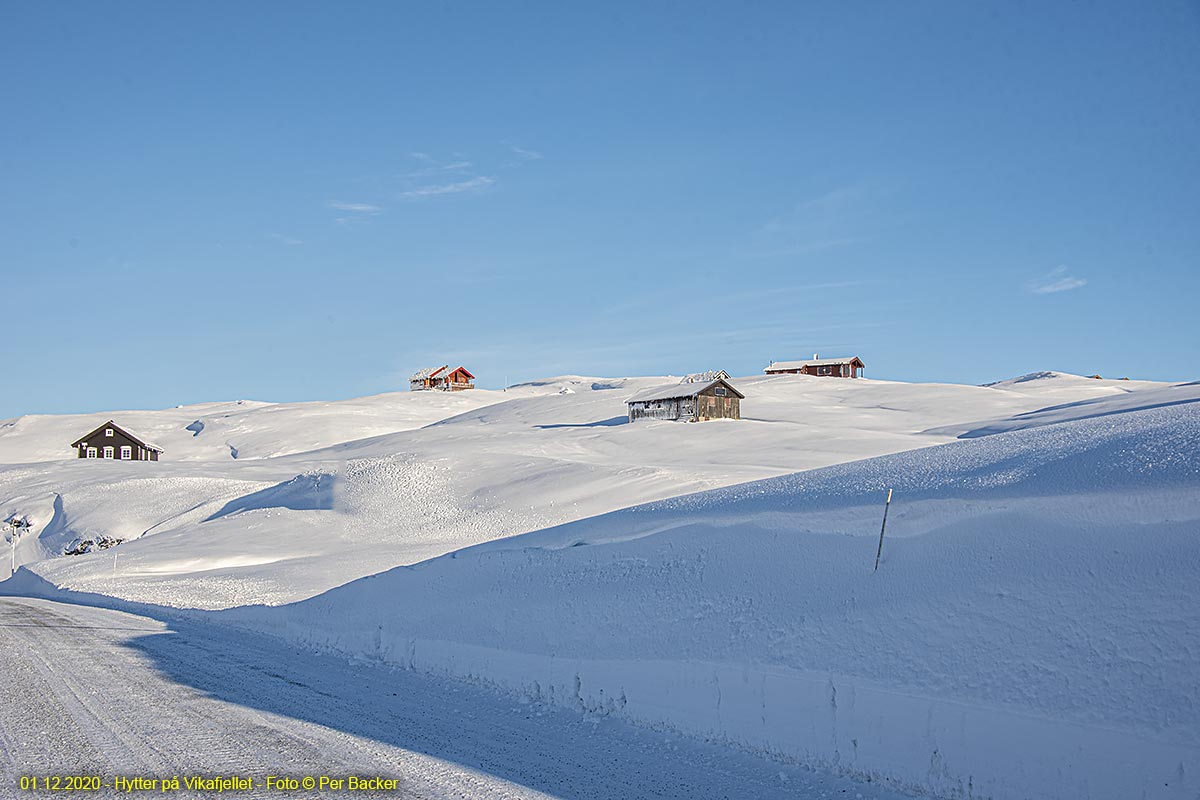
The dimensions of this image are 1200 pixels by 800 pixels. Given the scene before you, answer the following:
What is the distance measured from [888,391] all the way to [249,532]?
217 ft

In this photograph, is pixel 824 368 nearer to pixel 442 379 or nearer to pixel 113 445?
pixel 442 379

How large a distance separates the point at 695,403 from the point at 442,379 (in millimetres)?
78348

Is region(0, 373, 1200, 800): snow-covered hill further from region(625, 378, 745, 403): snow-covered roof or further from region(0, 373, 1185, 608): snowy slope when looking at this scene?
region(625, 378, 745, 403): snow-covered roof

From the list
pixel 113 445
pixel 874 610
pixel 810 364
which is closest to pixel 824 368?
pixel 810 364

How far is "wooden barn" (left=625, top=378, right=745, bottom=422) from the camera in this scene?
205 feet

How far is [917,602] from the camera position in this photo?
8.84 meters

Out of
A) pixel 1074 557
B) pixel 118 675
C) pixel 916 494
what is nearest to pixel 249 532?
pixel 118 675

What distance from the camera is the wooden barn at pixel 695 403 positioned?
6244 centimetres

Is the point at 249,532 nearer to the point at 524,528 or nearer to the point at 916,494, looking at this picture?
the point at 524,528

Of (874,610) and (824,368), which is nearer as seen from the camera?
(874,610)

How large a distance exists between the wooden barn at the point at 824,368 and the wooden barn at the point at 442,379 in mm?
45713

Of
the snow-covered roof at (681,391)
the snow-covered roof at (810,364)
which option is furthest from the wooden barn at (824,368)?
the snow-covered roof at (681,391)

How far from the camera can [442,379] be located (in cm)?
13475

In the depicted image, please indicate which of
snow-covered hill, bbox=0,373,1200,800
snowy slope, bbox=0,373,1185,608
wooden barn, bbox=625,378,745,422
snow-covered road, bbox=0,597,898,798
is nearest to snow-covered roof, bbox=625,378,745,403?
wooden barn, bbox=625,378,745,422
